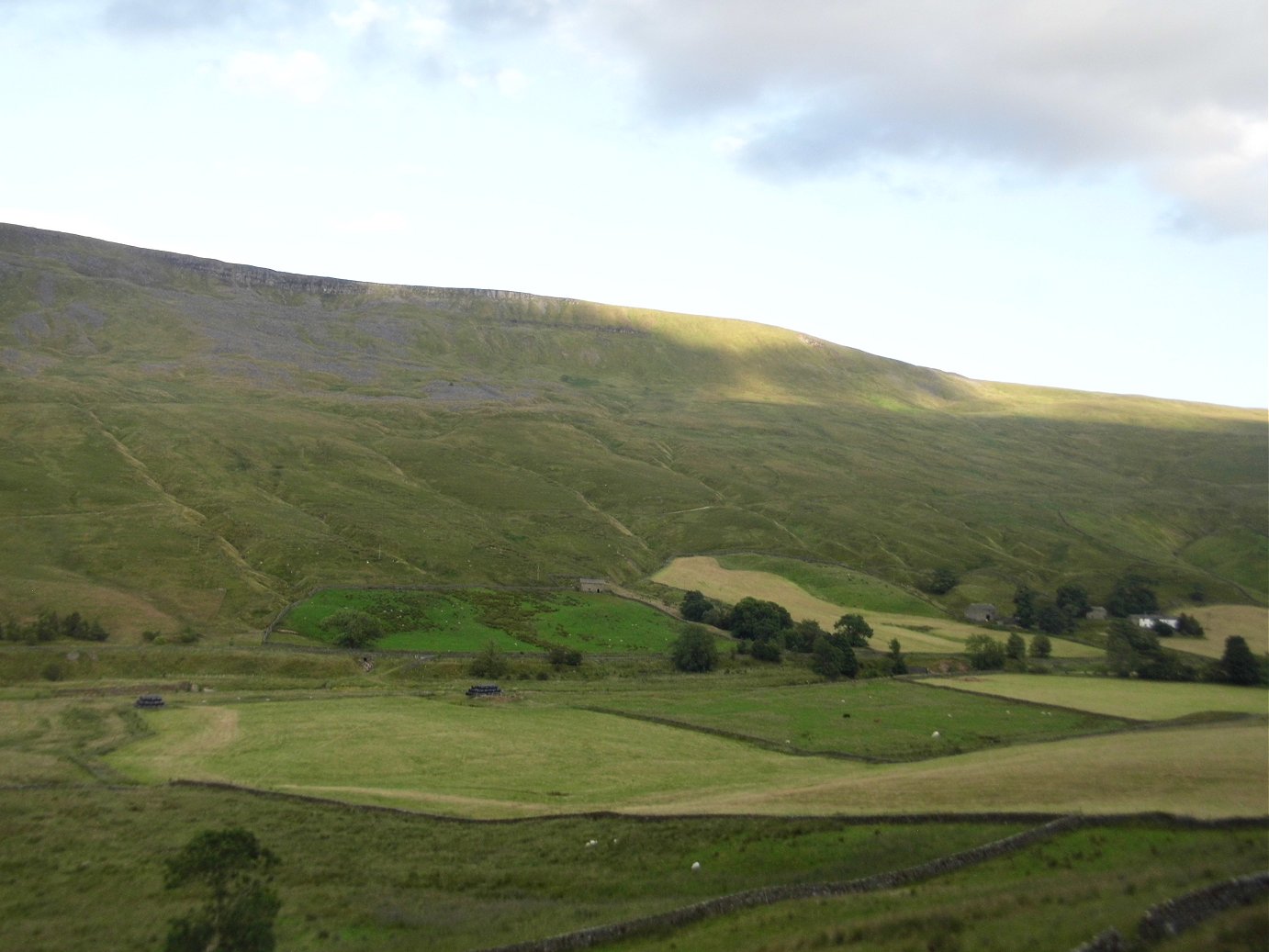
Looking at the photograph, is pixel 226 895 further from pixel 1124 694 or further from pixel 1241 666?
pixel 1241 666

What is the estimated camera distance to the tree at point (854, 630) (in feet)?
350

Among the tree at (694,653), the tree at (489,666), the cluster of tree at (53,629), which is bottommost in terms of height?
the cluster of tree at (53,629)

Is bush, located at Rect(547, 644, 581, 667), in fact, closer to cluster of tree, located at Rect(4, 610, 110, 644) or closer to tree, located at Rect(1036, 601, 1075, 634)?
cluster of tree, located at Rect(4, 610, 110, 644)

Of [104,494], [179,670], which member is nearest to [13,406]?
[104,494]

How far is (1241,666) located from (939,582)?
60.8 metres

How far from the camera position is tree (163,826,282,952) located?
2683 cm

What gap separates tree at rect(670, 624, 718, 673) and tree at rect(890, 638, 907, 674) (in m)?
18.4

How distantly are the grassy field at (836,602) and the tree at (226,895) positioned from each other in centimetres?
8475

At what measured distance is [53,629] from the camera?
88.7m

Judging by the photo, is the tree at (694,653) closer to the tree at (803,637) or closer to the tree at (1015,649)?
the tree at (803,637)

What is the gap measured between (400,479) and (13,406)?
72.1 m

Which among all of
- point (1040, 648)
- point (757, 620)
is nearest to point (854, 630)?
point (757, 620)

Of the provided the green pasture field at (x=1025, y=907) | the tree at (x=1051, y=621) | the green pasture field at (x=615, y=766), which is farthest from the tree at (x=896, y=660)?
the green pasture field at (x=1025, y=907)

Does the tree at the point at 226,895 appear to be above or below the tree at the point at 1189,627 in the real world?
below
